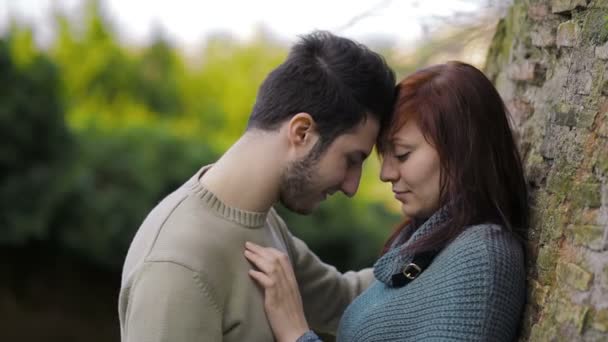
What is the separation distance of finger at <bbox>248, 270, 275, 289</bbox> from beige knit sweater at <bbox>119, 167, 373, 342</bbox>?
22 millimetres

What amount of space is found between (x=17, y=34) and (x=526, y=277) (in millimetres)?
6934

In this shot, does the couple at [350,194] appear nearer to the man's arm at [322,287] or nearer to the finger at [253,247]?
the finger at [253,247]

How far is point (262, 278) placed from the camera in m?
2.70

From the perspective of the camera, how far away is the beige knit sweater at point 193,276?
2.46 meters

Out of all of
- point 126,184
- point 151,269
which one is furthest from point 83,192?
point 151,269

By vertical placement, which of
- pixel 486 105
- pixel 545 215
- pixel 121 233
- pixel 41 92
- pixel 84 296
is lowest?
pixel 84 296

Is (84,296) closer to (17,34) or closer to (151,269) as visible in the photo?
(17,34)

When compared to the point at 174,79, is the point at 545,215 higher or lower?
higher

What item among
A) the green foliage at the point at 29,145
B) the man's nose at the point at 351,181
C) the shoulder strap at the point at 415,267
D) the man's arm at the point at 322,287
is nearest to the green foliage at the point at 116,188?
the green foliage at the point at 29,145

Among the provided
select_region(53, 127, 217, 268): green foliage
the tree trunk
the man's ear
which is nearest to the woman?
the tree trunk

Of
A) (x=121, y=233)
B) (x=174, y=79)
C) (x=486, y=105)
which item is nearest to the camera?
(x=486, y=105)

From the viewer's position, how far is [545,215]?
97.1 inches

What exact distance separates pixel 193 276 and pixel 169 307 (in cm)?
12

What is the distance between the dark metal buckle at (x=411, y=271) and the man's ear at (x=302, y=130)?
0.52m
